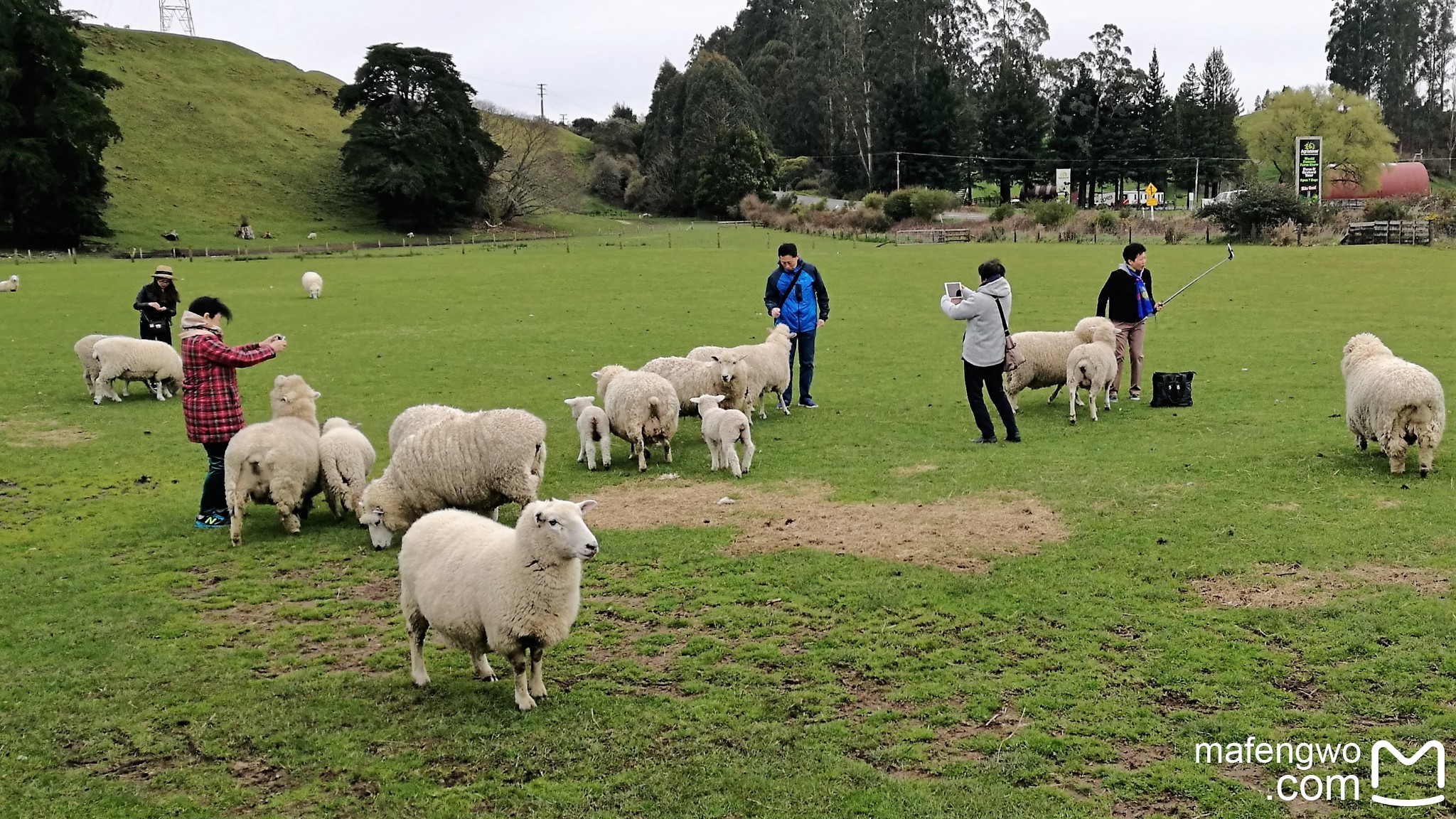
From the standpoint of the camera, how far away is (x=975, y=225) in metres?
65.3

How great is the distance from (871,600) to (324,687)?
13.5 ft

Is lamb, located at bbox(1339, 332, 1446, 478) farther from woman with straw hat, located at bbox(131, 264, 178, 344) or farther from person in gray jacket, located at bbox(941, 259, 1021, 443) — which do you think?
woman with straw hat, located at bbox(131, 264, 178, 344)

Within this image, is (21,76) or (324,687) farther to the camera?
(21,76)

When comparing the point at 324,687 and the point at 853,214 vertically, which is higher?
the point at 853,214

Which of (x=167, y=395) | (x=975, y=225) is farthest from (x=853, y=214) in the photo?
(x=167, y=395)

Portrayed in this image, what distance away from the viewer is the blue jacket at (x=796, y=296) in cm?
1695

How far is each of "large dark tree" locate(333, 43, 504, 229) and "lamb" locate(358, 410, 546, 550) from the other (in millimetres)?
68719

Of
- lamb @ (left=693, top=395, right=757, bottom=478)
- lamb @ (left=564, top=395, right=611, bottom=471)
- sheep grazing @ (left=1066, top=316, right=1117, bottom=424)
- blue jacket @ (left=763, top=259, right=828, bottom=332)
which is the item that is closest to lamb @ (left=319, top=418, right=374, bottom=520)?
lamb @ (left=564, top=395, right=611, bottom=471)

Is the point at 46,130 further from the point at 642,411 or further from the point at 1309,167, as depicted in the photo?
the point at 1309,167

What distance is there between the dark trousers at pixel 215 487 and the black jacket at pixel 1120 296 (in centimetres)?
1243

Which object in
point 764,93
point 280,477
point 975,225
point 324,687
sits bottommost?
point 324,687

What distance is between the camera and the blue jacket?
1695 cm

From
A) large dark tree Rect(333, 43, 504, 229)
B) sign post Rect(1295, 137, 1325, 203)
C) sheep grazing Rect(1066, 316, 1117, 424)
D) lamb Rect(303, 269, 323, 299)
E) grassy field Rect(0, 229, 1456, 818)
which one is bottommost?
grassy field Rect(0, 229, 1456, 818)

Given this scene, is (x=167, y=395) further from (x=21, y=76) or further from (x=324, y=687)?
(x=21, y=76)
